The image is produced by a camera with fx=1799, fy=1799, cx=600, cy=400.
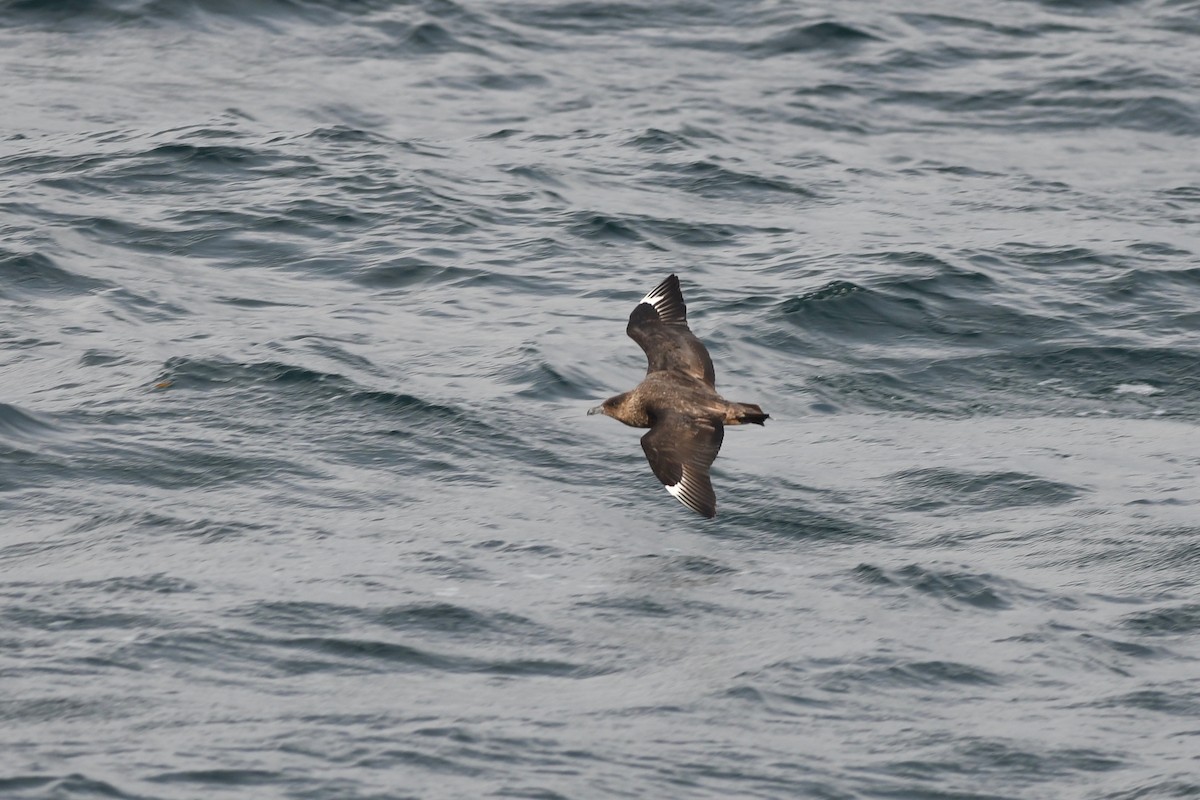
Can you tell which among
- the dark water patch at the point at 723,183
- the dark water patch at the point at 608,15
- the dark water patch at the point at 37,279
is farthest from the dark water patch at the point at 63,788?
the dark water patch at the point at 608,15

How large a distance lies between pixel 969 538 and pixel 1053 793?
2.82 m

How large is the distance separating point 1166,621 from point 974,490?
1929 millimetres

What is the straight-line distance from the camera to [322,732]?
25.8ft

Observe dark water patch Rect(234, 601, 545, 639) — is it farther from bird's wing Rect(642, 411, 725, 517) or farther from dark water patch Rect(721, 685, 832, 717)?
bird's wing Rect(642, 411, 725, 517)

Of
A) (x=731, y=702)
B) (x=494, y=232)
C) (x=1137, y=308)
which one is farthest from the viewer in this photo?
(x=494, y=232)

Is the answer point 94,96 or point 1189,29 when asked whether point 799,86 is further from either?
point 94,96

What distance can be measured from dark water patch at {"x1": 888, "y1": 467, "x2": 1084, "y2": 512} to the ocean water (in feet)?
0.12

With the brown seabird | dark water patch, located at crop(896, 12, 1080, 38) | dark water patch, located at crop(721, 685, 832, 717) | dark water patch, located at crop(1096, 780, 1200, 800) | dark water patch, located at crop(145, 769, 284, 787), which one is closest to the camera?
dark water patch, located at crop(145, 769, 284, 787)

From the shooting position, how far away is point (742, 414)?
1048cm

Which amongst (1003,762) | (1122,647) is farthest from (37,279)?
(1003,762)

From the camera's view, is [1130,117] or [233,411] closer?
[233,411]

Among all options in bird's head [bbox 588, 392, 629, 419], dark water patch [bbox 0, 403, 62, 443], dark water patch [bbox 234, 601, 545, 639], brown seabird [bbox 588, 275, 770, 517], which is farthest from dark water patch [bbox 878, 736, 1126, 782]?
dark water patch [bbox 0, 403, 62, 443]

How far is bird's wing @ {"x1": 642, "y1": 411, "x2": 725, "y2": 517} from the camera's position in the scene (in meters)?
10.1

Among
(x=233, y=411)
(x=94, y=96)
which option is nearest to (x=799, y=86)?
(x=94, y=96)
